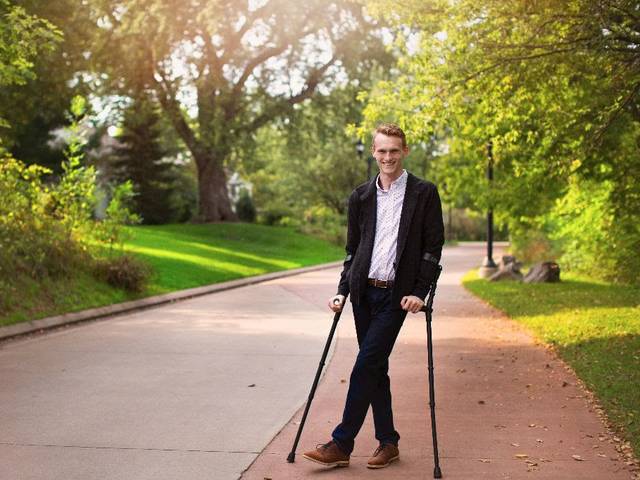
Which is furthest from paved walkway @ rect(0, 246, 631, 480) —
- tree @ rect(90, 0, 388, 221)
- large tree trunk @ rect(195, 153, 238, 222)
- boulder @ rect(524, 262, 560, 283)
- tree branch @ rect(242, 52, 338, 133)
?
large tree trunk @ rect(195, 153, 238, 222)

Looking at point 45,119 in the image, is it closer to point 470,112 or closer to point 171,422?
point 470,112

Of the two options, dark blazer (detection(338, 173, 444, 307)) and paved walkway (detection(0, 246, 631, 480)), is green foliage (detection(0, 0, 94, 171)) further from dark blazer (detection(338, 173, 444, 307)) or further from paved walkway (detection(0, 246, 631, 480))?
dark blazer (detection(338, 173, 444, 307))

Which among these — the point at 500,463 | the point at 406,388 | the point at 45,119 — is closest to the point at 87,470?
the point at 500,463

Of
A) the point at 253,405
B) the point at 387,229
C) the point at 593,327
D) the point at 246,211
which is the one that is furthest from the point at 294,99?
the point at 387,229

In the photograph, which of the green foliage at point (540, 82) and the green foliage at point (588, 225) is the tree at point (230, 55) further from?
the green foliage at point (540, 82)

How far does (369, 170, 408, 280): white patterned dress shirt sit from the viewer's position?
5305 mm

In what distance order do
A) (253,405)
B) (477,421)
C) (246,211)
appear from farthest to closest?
(246,211), (253,405), (477,421)

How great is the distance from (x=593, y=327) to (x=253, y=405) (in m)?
6.78

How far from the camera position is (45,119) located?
39750 millimetres

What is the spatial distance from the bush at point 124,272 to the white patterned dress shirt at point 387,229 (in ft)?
36.9

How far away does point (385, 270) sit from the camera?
5.30 m

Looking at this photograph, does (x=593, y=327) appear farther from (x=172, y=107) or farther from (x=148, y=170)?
(x=148, y=170)

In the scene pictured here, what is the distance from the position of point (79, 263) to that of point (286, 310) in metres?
3.92

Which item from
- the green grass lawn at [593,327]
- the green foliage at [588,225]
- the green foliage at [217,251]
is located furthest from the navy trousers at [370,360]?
the green foliage at [588,225]
